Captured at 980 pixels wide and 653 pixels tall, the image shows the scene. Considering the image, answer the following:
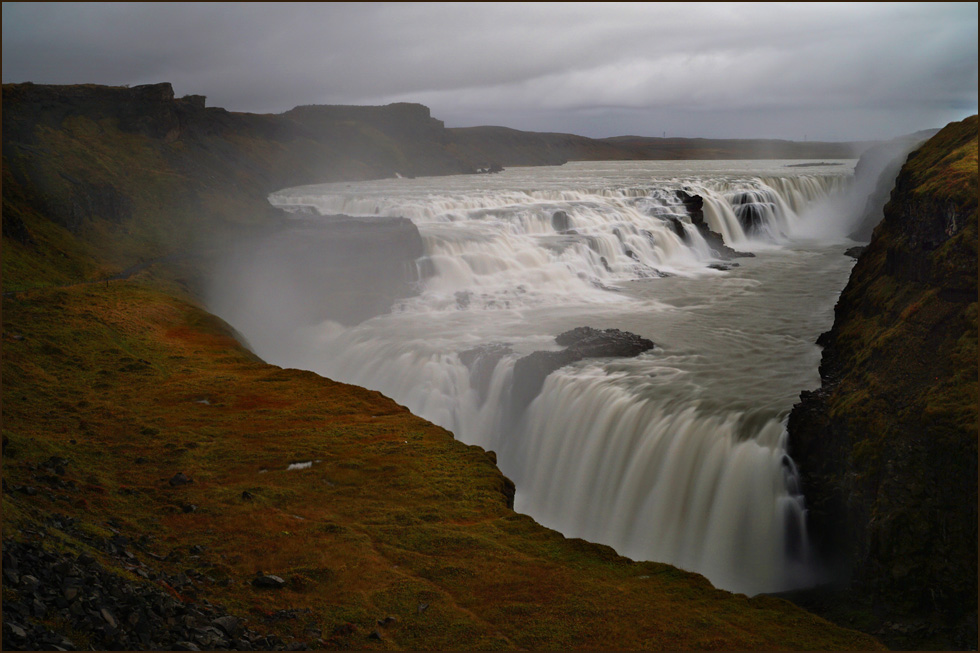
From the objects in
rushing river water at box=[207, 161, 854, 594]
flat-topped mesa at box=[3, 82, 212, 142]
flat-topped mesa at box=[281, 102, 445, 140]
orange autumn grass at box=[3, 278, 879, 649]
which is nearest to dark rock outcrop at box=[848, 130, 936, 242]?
rushing river water at box=[207, 161, 854, 594]

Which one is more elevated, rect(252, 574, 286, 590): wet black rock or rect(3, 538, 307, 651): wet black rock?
rect(3, 538, 307, 651): wet black rock

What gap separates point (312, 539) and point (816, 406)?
10517 mm

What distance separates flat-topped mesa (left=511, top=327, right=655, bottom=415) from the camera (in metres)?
20.1

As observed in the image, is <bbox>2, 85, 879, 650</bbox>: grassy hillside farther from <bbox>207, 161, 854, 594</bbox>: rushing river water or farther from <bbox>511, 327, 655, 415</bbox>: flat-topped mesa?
<bbox>511, 327, 655, 415</bbox>: flat-topped mesa

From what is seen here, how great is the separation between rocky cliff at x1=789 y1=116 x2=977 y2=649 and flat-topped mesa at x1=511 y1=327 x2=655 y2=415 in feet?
19.4

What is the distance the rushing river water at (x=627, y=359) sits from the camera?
46.6 feet

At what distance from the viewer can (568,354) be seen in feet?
69.5

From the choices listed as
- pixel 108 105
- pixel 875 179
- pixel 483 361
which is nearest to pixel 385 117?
pixel 108 105

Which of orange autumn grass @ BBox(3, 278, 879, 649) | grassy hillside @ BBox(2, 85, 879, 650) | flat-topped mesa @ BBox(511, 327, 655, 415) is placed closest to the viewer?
grassy hillside @ BBox(2, 85, 879, 650)

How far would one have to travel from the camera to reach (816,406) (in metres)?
14.9

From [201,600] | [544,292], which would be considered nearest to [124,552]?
[201,600]

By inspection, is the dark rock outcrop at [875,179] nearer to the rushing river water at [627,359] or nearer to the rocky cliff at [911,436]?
the rushing river water at [627,359]

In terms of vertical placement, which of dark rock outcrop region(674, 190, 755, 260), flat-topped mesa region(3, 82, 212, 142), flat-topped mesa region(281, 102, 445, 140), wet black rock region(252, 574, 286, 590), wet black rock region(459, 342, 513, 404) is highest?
flat-topped mesa region(281, 102, 445, 140)

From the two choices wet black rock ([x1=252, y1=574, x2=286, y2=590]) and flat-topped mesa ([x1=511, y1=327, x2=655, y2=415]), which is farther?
flat-topped mesa ([x1=511, y1=327, x2=655, y2=415])
